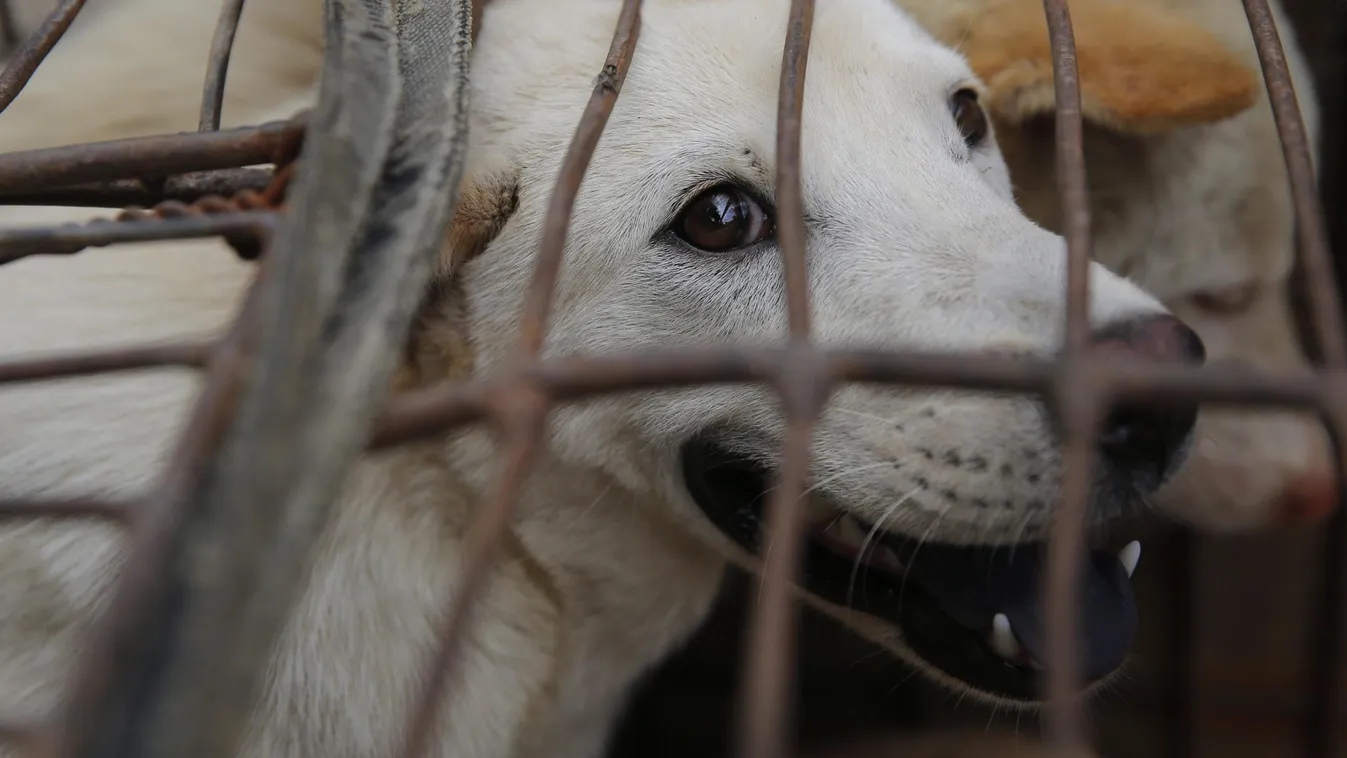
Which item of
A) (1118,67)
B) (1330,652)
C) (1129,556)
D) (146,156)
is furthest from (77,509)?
(1330,652)

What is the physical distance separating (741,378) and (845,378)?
62mm

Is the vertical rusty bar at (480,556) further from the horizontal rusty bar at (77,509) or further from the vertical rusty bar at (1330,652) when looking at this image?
the vertical rusty bar at (1330,652)

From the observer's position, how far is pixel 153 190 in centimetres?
90

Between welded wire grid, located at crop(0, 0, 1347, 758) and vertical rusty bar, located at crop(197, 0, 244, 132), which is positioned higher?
vertical rusty bar, located at crop(197, 0, 244, 132)

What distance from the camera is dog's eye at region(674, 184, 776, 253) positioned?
109 centimetres

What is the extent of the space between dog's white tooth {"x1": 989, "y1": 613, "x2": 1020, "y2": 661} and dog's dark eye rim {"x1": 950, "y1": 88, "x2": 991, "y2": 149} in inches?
22.9

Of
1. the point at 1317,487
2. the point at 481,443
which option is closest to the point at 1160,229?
the point at 1317,487

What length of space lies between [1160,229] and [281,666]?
156 centimetres

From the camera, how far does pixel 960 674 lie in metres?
1.09

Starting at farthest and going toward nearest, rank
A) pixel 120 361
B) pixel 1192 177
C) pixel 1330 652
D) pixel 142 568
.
Answer: pixel 1330 652, pixel 1192 177, pixel 120 361, pixel 142 568

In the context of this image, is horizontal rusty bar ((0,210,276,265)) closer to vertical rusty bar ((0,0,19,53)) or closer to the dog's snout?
the dog's snout

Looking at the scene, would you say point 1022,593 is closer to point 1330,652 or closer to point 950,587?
point 950,587

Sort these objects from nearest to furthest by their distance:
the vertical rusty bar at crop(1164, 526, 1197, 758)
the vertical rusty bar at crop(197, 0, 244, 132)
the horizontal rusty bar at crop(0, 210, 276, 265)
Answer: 1. the horizontal rusty bar at crop(0, 210, 276, 265)
2. the vertical rusty bar at crop(197, 0, 244, 132)
3. the vertical rusty bar at crop(1164, 526, 1197, 758)

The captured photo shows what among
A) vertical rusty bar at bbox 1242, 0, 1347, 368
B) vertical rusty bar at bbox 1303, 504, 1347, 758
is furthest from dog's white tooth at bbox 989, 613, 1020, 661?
vertical rusty bar at bbox 1303, 504, 1347, 758
